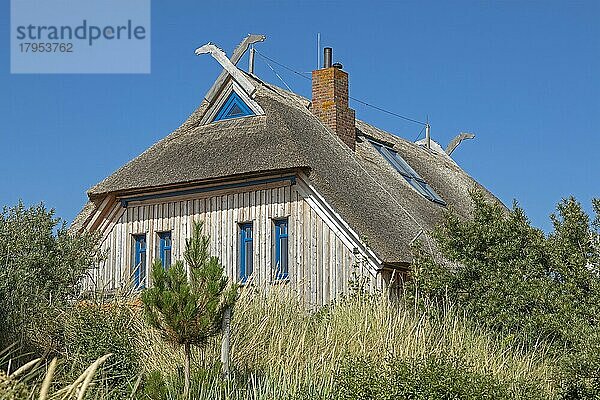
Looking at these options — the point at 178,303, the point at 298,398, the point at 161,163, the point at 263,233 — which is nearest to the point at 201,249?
the point at 178,303

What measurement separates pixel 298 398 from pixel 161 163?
11.1m

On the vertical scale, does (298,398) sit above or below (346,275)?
below

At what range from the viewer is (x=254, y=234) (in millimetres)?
19688

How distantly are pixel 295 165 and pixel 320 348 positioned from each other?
638 cm

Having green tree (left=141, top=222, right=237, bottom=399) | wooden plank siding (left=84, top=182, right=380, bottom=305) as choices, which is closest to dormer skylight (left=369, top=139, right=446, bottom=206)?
wooden plank siding (left=84, top=182, right=380, bottom=305)

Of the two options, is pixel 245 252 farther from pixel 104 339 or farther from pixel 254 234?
pixel 104 339

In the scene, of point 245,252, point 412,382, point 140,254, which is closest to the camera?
point 412,382

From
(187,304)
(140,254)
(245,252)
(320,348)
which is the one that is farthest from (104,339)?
(140,254)

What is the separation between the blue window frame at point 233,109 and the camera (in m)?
21.7

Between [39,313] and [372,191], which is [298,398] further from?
[372,191]

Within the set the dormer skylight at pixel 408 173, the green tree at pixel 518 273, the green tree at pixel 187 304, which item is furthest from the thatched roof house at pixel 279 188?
the green tree at pixel 187 304

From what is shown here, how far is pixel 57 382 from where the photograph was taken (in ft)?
36.2

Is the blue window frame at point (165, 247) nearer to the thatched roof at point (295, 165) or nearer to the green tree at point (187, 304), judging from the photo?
the thatched roof at point (295, 165)

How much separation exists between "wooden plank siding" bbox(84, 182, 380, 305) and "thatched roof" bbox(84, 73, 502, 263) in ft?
2.04
